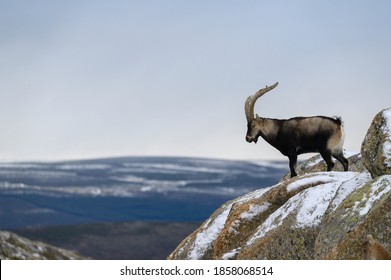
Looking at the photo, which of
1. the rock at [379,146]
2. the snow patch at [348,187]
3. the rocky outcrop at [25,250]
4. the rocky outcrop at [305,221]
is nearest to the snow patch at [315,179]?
the rocky outcrop at [305,221]

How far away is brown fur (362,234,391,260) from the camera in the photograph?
64.4 feet

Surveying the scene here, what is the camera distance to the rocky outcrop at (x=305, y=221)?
20672mm

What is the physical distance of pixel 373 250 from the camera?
19.7 meters

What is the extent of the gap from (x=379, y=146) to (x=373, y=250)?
3.79m

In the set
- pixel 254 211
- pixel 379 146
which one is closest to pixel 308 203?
pixel 379 146

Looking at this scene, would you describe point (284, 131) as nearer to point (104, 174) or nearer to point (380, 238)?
point (380, 238)

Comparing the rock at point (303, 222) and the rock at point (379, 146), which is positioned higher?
the rock at point (379, 146)

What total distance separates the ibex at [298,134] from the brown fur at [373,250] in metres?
10.0

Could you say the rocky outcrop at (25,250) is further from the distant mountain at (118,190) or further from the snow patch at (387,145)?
the snow patch at (387,145)

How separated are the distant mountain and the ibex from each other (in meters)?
108

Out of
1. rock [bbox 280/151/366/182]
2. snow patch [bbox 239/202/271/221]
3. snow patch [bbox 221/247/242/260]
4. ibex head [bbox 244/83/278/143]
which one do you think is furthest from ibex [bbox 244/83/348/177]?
snow patch [bbox 221/247/242/260]

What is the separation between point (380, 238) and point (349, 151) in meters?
13.8
